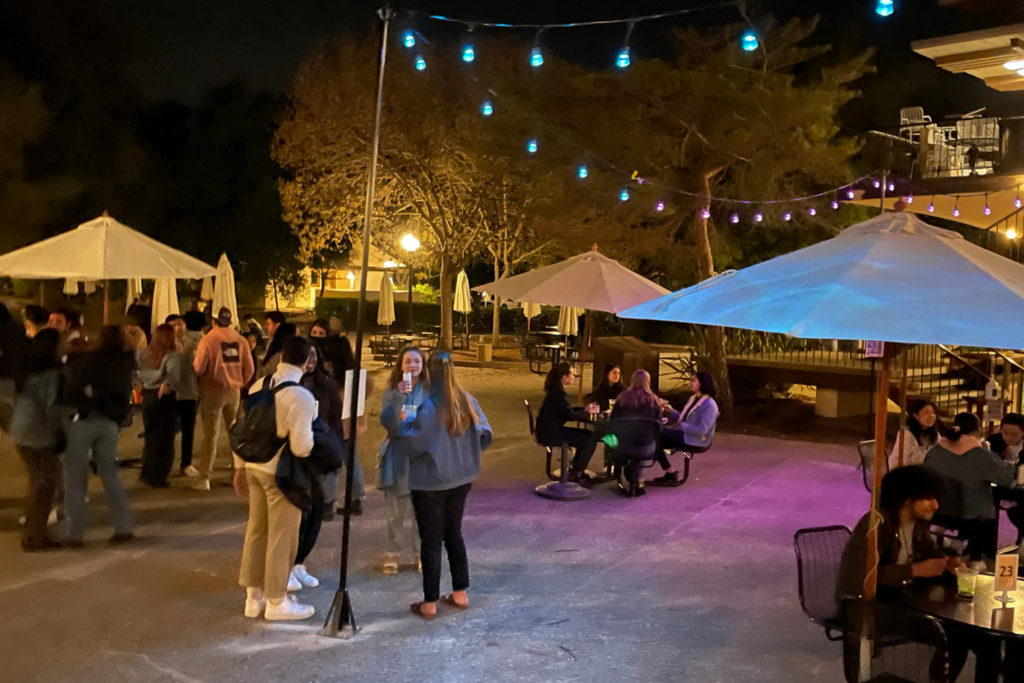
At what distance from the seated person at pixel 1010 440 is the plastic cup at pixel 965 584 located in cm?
325

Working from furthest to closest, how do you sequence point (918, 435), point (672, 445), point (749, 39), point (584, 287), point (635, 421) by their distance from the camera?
point (584, 287)
point (672, 445)
point (749, 39)
point (635, 421)
point (918, 435)

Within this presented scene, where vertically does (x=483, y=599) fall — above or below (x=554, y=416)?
below

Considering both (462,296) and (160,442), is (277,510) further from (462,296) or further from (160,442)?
(462,296)

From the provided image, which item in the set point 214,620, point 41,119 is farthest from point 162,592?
point 41,119

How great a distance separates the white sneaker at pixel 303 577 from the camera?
5.76 meters

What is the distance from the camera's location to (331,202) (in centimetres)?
2277

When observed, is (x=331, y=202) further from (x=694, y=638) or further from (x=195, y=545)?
(x=694, y=638)

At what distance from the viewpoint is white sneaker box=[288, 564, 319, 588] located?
576 cm

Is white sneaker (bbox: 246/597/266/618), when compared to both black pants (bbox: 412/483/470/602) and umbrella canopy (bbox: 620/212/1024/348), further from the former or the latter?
umbrella canopy (bbox: 620/212/1024/348)

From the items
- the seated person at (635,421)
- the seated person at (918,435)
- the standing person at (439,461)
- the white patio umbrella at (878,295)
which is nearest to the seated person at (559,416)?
the seated person at (635,421)

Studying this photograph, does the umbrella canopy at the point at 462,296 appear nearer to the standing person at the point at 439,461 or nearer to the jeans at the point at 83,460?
the jeans at the point at 83,460

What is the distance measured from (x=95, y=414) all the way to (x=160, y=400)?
189 cm

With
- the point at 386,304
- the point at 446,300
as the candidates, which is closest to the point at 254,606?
the point at 446,300

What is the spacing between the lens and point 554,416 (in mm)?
8297
